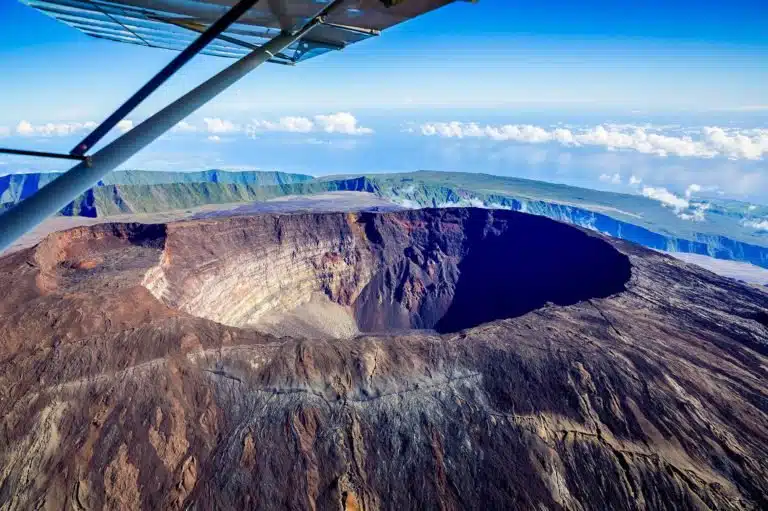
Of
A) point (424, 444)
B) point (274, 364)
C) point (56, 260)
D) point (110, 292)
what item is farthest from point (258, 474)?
point (56, 260)

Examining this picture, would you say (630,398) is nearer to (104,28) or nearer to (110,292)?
(104,28)

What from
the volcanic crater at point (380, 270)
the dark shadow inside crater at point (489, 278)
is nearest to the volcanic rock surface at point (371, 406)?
the volcanic crater at point (380, 270)

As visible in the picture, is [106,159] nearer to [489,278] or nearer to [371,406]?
[371,406]

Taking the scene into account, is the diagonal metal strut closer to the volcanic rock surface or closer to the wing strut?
the wing strut

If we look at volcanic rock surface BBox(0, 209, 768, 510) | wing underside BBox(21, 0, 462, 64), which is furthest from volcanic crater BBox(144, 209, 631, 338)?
wing underside BBox(21, 0, 462, 64)

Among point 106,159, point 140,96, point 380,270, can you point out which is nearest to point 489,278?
point 380,270
